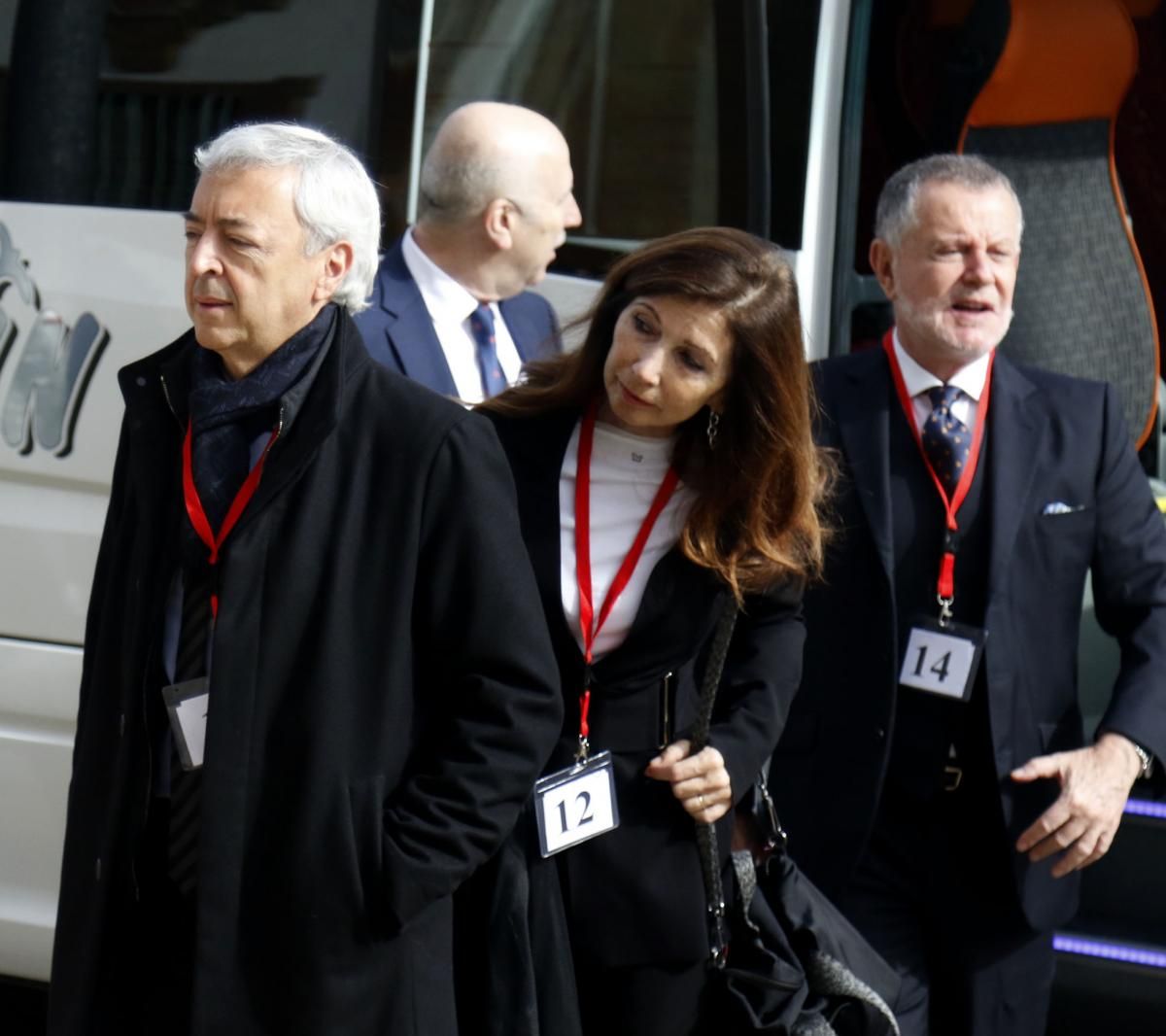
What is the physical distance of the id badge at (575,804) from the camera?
227 centimetres

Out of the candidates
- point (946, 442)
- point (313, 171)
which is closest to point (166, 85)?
point (313, 171)

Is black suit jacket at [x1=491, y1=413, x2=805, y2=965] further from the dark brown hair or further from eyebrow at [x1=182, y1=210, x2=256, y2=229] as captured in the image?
eyebrow at [x1=182, y1=210, x2=256, y2=229]

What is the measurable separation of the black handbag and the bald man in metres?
0.81

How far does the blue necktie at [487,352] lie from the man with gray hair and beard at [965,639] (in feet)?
1.76

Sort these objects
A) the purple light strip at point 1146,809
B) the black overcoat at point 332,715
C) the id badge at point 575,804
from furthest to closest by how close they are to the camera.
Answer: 1. the purple light strip at point 1146,809
2. the id badge at point 575,804
3. the black overcoat at point 332,715

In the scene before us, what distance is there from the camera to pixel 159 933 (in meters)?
2.11

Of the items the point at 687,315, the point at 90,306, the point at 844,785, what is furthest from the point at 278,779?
the point at 90,306

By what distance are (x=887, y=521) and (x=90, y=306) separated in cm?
142

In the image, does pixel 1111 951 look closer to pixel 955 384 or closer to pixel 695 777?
pixel 955 384

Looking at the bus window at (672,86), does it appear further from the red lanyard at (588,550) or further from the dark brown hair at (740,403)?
the red lanyard at (588,550)

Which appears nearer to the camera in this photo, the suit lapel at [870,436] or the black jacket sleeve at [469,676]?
the black jacket sleeve at [469,676]

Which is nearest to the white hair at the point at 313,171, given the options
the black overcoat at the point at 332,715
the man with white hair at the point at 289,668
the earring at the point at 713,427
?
the man with white hair at the point at 289,668

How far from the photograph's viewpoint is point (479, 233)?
3.00m

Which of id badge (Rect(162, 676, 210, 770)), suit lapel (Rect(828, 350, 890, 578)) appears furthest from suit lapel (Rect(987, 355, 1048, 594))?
id badge (Rect(162, 676, 210, 770))
